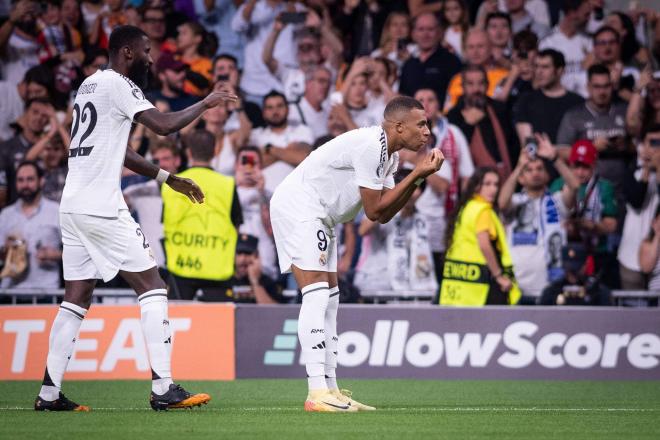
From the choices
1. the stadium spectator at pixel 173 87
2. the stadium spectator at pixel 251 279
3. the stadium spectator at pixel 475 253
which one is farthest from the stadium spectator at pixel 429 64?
the stadium spectator at pixel 251 279

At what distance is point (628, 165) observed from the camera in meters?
14.7

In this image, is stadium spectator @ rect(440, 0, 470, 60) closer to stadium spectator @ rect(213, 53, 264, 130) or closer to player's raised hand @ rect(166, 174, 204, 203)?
stadium spectator @ rect(213, 53, 264, 130)

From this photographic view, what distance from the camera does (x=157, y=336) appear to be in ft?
26.6

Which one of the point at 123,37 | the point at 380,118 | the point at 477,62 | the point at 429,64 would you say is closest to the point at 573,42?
the point at 477,62

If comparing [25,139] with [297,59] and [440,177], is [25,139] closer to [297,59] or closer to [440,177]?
[297,59]

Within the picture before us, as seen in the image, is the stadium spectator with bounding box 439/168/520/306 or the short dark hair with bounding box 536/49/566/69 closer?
the stadium spectator with bounding box 439/168/520/306

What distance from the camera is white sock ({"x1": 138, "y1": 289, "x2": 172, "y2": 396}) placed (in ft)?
26.6

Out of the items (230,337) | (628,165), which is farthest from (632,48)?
(230,337)

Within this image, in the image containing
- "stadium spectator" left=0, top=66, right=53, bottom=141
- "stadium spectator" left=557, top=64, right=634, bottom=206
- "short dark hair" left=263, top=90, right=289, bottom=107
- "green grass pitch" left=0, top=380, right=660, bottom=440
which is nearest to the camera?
"green grass pitch" left=0, top=380, right=660, bottom=440

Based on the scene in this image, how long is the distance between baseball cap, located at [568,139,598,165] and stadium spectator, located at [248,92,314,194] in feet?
10.9

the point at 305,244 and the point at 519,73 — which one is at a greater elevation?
the point at 519,73

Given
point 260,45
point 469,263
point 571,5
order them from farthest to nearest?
1. point 260,45
2. point 571,5
3. point 469,263

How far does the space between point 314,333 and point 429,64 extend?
7991mm

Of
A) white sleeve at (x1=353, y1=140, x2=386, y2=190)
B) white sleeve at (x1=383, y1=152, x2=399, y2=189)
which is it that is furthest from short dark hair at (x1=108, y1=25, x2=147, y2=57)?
white sleeve at (x1=383, y1=152, x2=399, y2=189)
